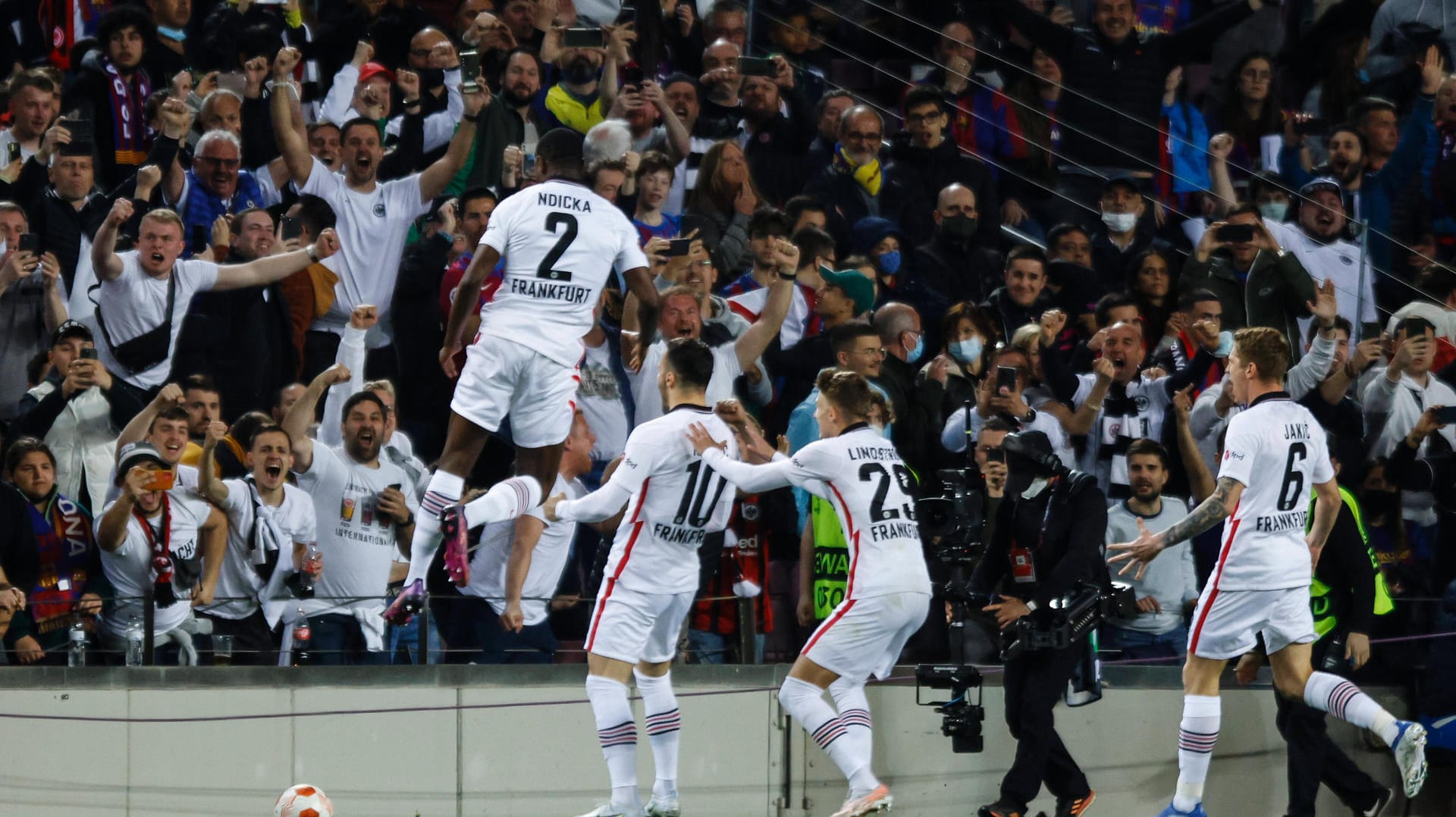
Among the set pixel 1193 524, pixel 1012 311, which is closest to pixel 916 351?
pixel 1012 311

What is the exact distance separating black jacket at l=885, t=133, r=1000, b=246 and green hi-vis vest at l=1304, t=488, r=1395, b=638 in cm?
359

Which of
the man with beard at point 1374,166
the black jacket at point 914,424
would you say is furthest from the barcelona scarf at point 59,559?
the man with beard at point 1374,166

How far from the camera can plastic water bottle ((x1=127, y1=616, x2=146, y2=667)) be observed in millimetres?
9656

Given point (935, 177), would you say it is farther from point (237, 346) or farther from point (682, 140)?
point (237, 346)

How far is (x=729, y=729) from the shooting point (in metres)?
10.1

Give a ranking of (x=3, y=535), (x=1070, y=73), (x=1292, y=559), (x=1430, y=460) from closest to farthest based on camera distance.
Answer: (x=1292, y=559) → (x=3, y=535) → (x=1430, y=460) → (x=1070, y=73)

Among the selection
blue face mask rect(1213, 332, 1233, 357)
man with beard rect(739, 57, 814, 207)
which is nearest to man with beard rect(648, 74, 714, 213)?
man with beard rect(739, 57, 814, 207)

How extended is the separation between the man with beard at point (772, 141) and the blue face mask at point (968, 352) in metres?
1.91

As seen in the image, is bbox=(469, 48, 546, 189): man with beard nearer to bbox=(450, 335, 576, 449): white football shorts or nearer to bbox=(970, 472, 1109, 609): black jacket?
bbox=(450, 335, 576, 449): white football shorts

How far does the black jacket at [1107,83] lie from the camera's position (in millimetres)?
13828

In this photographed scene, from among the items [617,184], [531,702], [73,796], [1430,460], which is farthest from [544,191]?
[1430,460]

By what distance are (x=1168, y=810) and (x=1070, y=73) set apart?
699 centimetres

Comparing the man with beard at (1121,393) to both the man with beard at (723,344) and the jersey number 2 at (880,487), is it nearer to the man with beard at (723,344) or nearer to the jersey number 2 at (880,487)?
the man with beard at (723,344)

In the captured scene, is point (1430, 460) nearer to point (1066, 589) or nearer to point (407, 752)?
point (1066, 589)
